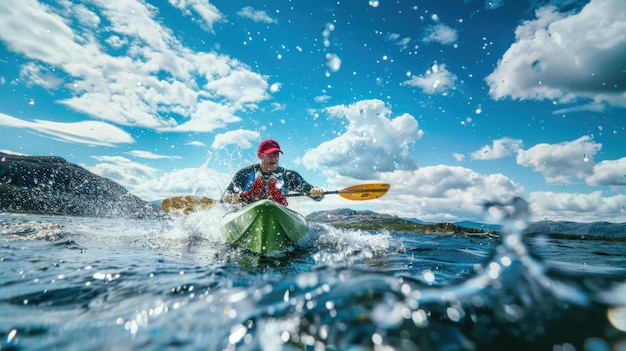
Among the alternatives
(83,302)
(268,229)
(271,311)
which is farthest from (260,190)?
(271,311)

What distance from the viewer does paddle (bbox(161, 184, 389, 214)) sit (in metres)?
11.8

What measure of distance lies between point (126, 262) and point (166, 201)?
7.54 meters

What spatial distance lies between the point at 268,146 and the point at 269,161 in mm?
553

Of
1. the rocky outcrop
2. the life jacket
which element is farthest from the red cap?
the rocky outcrop

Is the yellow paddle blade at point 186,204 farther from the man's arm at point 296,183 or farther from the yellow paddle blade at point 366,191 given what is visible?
the yellow paddle blade at point 366,191

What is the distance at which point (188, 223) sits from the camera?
12.5 metres

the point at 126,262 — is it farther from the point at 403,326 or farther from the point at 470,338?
the point at 470,338

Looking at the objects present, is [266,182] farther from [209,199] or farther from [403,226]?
[403,226]

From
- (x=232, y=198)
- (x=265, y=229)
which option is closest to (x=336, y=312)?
(x=265, y=229)

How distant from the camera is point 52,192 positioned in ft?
517

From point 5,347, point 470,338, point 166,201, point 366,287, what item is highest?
point 166,201

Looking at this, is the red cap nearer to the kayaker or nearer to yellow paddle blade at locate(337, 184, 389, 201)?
the kayaker

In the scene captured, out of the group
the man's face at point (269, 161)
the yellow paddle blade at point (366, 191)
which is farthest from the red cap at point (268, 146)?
the yellow paddle blade at point (366, 191)

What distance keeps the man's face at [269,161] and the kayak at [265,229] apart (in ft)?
9.07
